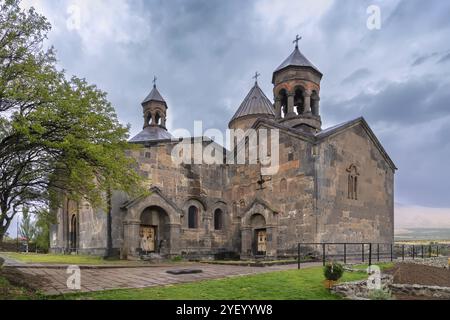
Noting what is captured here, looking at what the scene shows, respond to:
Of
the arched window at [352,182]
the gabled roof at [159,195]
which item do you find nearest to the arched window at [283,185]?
the arched window at [352,182]

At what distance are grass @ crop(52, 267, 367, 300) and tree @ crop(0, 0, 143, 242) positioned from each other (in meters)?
3.42

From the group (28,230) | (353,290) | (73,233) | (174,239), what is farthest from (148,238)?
(28,230)

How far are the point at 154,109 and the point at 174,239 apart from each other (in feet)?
47.2

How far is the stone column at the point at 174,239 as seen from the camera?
770 inches

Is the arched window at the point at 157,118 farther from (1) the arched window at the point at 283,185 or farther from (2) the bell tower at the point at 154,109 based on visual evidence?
(1) the arched window at the point at 283,185

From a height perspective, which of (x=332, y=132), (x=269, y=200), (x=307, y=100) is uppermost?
(x=307, y=100)

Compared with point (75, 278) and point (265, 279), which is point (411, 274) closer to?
point (265, 279)

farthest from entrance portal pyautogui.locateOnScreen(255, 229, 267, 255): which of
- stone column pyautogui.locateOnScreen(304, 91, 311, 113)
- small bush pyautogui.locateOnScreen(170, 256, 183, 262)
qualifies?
stone column pyautogui.locateOnScreen(304, 91, 311, 113)

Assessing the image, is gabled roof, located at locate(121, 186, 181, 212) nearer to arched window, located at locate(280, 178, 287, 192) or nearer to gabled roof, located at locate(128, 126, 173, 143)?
arched window, located at locate(280, 178, 287, 192)

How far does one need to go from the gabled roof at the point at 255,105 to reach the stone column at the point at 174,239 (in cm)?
1287

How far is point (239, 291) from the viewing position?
850 cm

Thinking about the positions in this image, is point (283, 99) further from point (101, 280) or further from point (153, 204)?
point (101, 280)

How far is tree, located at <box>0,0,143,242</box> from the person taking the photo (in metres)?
8.87
